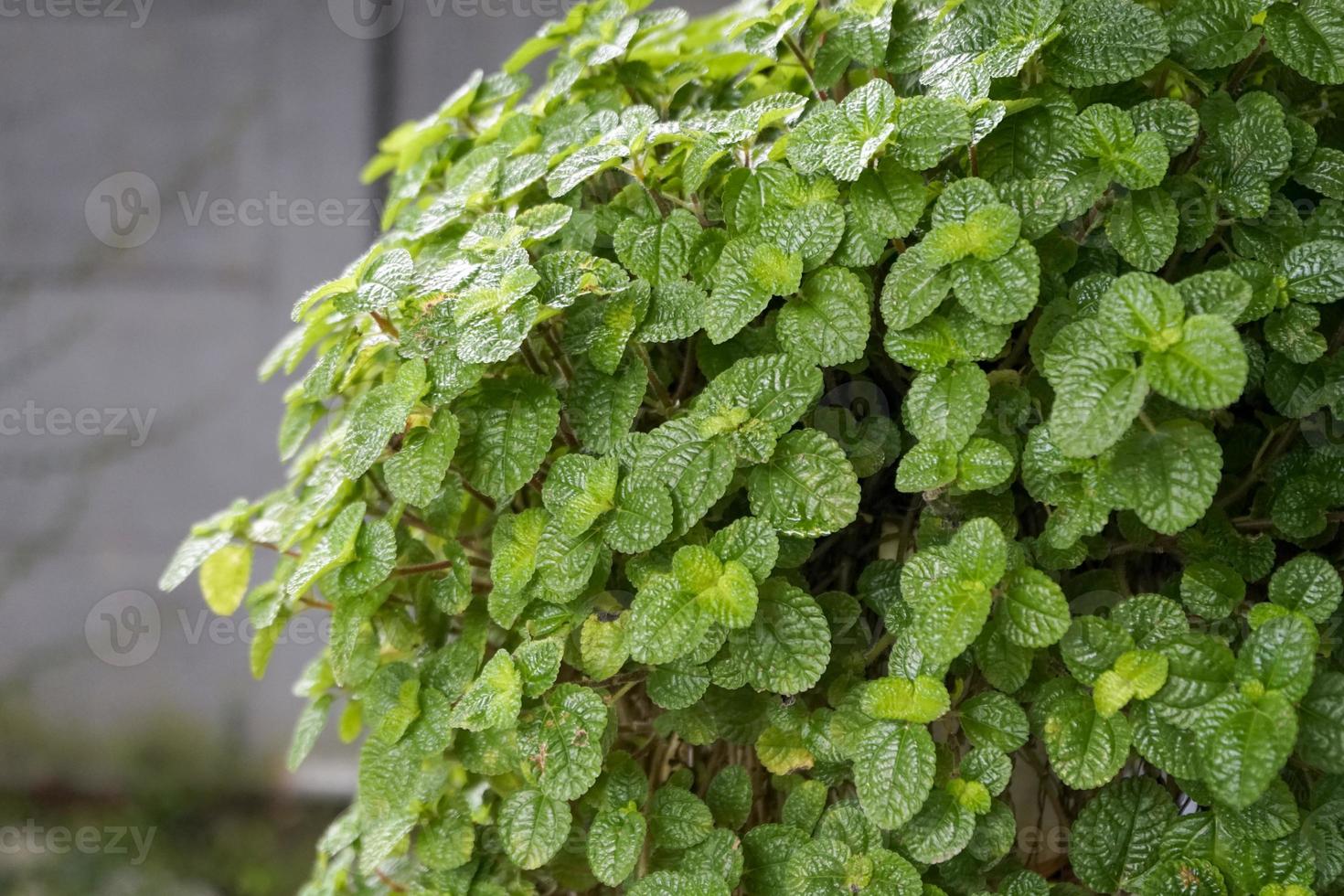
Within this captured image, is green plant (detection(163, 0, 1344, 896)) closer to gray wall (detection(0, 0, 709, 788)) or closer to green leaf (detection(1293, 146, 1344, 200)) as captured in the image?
green leaf (detection(1293, 146, 1344, 200))

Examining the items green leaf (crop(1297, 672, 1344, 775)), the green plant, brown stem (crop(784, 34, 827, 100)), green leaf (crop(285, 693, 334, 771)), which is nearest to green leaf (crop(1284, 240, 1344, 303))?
the green plant

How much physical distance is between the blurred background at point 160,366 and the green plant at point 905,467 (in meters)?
1.29

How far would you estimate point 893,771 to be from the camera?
0.61m

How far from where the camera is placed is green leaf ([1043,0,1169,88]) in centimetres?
63

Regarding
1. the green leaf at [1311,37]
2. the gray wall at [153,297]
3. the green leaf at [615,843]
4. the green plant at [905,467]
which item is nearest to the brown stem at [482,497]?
the green plant at [905,467]

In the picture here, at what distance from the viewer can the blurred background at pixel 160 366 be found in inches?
74.3

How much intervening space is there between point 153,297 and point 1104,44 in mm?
1775

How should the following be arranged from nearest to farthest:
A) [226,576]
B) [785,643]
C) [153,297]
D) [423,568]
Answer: [785,643] < [423,568] < [226,576] < [153,297]

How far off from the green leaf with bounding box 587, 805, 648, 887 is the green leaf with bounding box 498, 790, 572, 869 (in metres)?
0.02

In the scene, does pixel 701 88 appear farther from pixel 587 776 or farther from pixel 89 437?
pixel 89 437

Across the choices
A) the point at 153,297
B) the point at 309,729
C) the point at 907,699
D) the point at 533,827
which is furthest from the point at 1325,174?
the point at 153,297

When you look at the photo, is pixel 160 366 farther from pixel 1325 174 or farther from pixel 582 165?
pixel 1325 174

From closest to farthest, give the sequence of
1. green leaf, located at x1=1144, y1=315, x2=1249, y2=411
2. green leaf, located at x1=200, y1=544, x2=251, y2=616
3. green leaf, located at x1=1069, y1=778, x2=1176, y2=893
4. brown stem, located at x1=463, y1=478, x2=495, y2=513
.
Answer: green leaf, located at x1=1144, y1=315, x2=1249, y2=411 < green leaf, located at x1=1069, y1=778, x2=1176, y2=893 < brown stem, located at x1=463, y1=478, x2=495, y2=513 < green leaf, located at x1=200, y1=544, x2=251, y2=616

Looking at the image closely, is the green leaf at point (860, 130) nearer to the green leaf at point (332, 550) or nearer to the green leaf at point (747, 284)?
the green leaf at point (747, 284)
